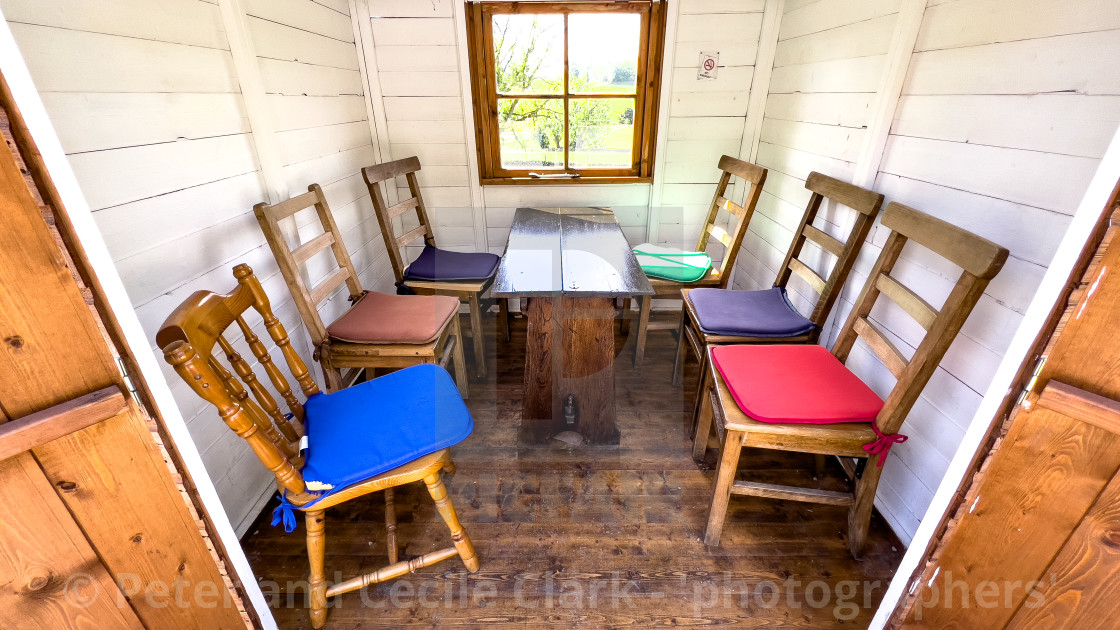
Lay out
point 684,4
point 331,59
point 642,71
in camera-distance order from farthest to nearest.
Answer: point 642,71
point 684,4
point 331,59

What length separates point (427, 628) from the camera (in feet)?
4.33

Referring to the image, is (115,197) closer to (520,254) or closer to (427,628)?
(520,254)

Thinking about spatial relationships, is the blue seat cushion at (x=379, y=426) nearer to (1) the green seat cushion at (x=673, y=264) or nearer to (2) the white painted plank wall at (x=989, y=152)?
(1) the green seat cushion at (x=673, y=264)

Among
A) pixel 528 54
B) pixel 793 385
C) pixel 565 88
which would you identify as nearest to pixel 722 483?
pixel 793 385

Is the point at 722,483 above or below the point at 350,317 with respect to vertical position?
below

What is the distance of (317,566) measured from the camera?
4.20 ft

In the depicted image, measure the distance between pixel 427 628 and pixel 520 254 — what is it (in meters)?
1.33

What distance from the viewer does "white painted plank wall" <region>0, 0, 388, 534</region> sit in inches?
41.1

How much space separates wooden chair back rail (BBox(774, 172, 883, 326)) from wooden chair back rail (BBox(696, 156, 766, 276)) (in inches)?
9.8

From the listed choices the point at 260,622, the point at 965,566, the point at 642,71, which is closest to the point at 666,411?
the point at 965,566

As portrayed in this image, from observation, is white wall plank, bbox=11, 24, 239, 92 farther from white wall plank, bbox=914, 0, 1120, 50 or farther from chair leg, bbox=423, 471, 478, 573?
white wall plank, bbox=914, 0, 1120, 50

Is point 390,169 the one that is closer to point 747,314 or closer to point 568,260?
point 568,260

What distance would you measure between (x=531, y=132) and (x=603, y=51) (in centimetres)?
57

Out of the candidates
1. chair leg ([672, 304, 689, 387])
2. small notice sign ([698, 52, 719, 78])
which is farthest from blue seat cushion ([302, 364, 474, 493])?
small notice sign ([698, 52, 719, 78])
